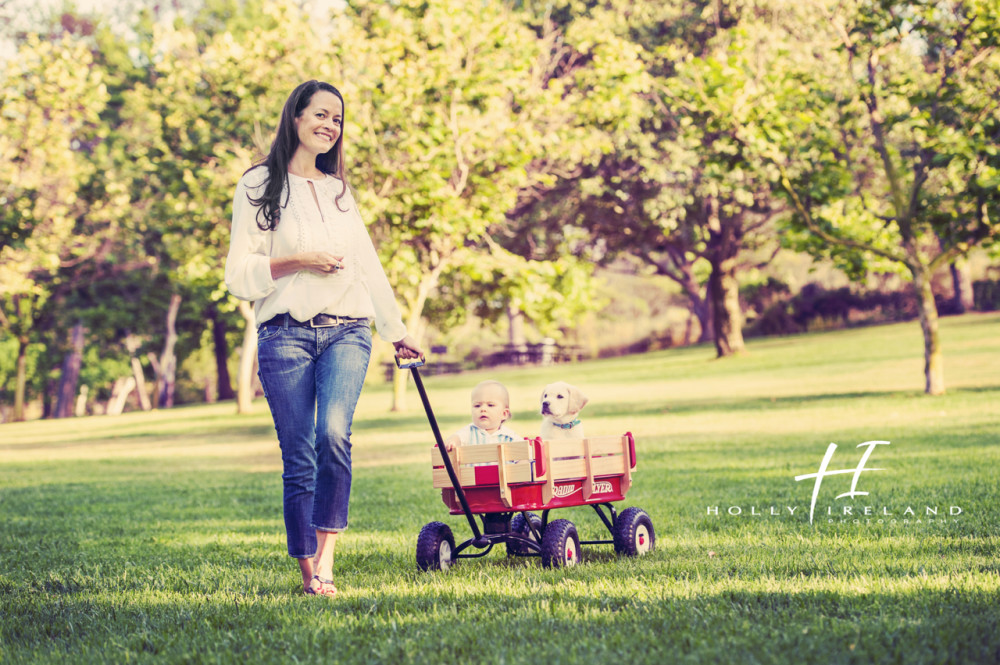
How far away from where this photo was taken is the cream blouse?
4.47 meters

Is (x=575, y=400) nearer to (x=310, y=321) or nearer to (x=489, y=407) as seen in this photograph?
(x=489, y=407)

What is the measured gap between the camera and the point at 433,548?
5.15 m

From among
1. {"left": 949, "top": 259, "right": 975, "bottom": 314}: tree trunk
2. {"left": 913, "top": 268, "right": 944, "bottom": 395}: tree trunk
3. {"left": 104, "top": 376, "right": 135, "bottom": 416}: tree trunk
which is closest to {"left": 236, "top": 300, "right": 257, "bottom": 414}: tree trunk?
{"left": 913, "top": 268, "right": 944, "bottom": 395}: tree trunk

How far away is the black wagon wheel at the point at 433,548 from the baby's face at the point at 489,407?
2.23 feet

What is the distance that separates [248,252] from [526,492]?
6.22 feet

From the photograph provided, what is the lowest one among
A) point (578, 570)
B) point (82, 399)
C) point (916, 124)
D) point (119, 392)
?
point (82, 399)

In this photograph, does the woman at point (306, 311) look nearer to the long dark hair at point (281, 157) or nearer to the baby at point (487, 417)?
the long dark hair at point (281, 157)

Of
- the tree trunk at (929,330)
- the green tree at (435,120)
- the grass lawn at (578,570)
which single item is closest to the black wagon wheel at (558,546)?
the grass lawn at (578,570)

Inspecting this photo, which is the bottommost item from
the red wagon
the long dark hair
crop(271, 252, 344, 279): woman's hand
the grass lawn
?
the grass lawn

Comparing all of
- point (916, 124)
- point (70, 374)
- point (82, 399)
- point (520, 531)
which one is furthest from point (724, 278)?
point (82, 399)

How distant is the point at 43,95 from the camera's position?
22234 mm

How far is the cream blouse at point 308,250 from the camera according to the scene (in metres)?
4.47

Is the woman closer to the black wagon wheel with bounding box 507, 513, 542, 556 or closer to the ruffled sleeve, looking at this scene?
the ruffled sleeve

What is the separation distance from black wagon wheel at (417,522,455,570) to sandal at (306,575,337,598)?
0.68 meters
